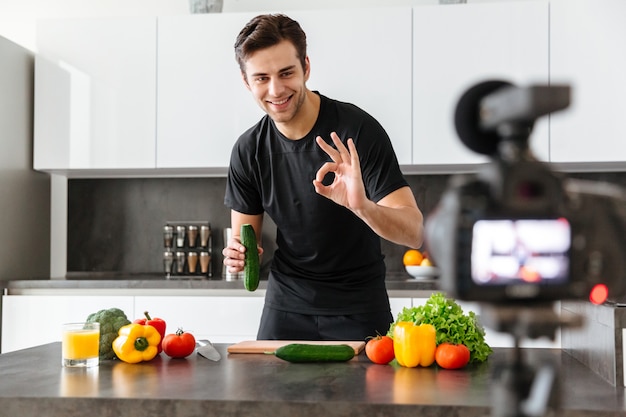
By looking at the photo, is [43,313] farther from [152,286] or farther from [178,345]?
[178,345]

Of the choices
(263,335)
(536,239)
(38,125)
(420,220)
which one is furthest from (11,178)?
(536,239)

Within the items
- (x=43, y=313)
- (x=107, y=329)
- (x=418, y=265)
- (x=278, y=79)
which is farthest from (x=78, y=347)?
(x=418, y=265)

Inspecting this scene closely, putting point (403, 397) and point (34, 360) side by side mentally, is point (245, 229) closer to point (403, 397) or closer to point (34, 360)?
point (34, 360)

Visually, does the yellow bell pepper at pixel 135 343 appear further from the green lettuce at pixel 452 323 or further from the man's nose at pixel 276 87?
the man's nose at pixel 276 87

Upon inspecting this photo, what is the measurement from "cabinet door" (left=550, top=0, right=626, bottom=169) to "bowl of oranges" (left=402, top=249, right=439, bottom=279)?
2.80 feet

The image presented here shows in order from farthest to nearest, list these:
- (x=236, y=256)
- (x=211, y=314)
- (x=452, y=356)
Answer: (x=211, y=314) < (x=236, y=256) < (x=452, y=356)

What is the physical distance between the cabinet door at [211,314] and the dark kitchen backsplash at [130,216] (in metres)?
0.73

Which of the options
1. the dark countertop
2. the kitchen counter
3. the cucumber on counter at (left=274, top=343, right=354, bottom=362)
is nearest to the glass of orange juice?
the dark countertop

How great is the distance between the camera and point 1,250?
376cm

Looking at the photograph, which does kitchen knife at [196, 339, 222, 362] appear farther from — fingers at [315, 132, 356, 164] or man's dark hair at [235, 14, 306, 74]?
man's dark hair at [235, 14, 306, 74]

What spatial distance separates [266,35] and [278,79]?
0.13 meters

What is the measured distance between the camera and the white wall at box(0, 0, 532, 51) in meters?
4.16

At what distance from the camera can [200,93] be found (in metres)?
3.85

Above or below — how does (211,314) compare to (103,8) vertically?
below
